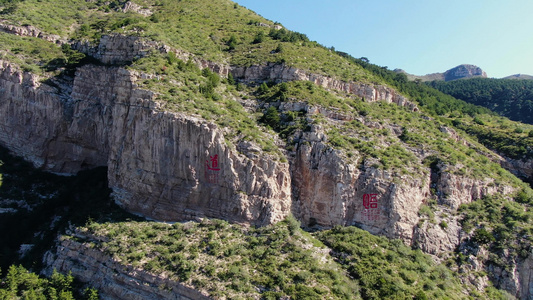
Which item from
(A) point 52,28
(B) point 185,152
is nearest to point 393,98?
(B) point 185,152

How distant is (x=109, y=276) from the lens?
23.6 metres

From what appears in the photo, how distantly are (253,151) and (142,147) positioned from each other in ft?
30.3

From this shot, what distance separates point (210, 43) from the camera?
4347 cm

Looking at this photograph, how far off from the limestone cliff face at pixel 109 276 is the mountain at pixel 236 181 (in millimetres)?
119

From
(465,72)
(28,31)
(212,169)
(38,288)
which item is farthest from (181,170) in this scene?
(465,72)

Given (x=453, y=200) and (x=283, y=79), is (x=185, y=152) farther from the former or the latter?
Result: (x=453, y=200)

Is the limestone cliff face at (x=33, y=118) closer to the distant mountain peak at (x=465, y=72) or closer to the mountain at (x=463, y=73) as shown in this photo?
the mountain at (x=463, y=73)

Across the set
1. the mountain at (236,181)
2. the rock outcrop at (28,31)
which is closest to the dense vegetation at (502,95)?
the mountain at (236,181)

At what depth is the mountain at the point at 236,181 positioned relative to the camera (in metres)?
23.5

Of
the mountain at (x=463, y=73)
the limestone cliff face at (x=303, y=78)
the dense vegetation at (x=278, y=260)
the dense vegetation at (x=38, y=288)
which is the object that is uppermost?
the mountain at (x=463, y=73)

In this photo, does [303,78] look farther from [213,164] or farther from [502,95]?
[502,95]

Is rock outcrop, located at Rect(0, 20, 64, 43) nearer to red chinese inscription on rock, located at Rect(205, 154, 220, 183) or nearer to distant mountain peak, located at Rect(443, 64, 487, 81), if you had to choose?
red chinese inscription on rock, located at Rect(205, 154, 220, 183)

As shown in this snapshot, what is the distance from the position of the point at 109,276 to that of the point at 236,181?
11160 mm

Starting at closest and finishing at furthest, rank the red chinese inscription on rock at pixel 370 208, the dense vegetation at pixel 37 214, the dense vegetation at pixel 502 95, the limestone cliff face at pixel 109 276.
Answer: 1. the limestone cliff face at pixel 109 276
2. the dense vegetation at pixel 37 214
3. the red chinese inscription on rock at pixel 370 208
4. the dense vegetation at pixel 502 95
